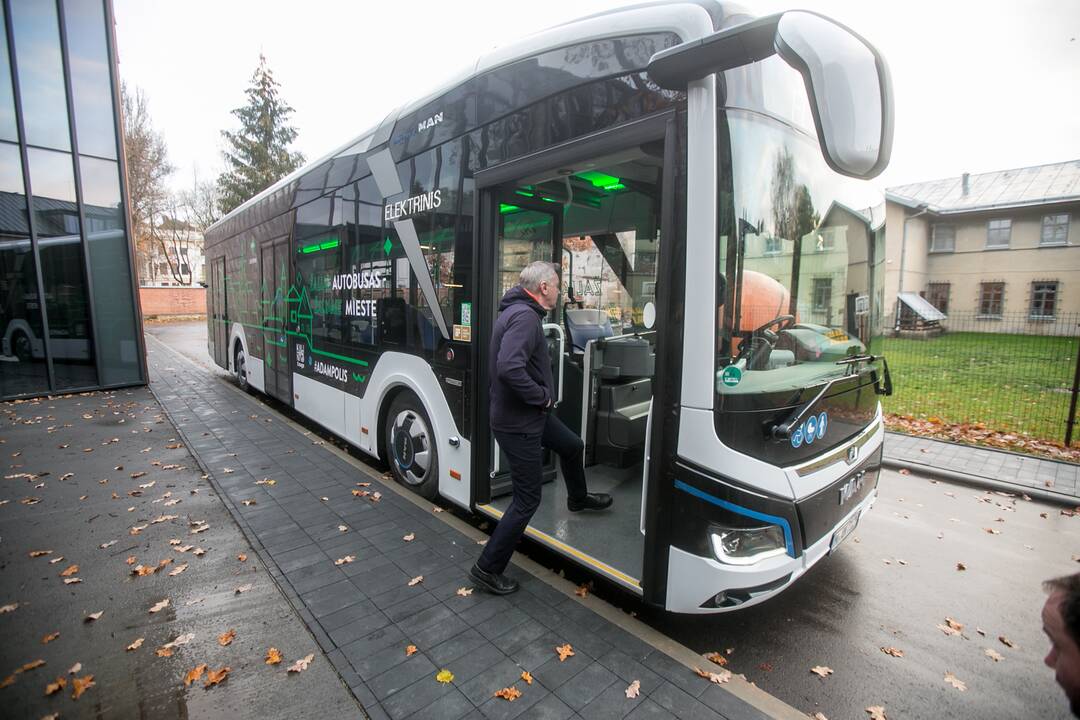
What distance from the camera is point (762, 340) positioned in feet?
8.04

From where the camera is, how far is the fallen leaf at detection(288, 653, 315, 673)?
258cm

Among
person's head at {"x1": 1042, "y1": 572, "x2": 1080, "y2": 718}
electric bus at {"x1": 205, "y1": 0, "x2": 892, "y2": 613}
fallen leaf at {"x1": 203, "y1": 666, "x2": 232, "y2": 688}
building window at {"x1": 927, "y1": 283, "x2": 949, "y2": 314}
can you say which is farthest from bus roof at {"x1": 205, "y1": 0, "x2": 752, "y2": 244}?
building window at {"x1": 927, "y1": 283, "x2": 949, "y2": 314}

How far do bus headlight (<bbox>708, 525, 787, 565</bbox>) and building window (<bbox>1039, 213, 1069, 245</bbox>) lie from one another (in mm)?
33542

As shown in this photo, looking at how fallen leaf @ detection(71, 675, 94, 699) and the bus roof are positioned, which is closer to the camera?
the bus roof

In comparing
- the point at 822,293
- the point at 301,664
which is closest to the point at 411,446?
the point at 301,664

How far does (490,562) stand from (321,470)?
3158mm

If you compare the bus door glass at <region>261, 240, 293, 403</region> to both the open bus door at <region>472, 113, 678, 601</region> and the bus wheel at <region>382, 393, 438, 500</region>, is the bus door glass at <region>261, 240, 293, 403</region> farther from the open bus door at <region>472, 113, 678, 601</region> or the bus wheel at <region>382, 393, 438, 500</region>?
the open bus door at <region>472, 113, 678, 601</region>

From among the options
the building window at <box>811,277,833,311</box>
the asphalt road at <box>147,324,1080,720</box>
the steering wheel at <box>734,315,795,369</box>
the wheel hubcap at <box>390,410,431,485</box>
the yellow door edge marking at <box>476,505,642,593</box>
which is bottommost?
the asphalt road at <box>147,324,1080,720</box>

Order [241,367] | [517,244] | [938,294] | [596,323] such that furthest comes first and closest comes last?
[938,294] < [241,367] < [596,323] < [517,244]

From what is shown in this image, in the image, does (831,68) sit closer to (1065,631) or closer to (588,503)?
(1065,631)

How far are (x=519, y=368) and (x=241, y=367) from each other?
30.5 ft

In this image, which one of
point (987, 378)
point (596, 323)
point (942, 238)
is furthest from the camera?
point (942, 238)

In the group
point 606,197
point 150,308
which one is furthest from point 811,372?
point 150,308

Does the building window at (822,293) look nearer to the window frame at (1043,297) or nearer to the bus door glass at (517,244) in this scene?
the bus door glass at (517,244)
